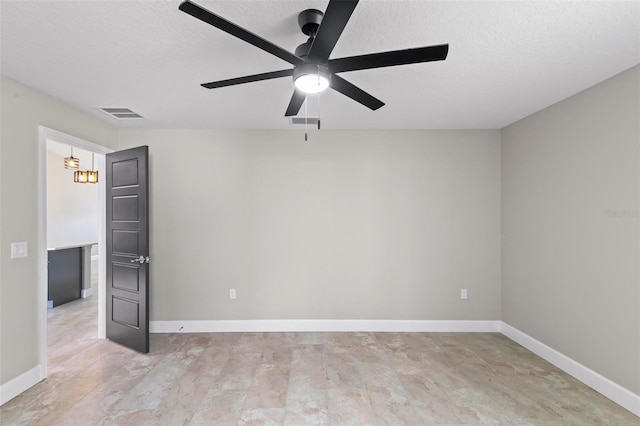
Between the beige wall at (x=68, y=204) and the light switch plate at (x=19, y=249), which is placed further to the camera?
the beige wall at (x=68, y=204)

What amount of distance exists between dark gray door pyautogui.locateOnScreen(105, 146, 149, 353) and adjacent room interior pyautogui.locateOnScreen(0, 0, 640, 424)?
214mm

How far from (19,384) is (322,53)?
3.38 metres

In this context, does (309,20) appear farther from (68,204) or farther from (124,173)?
(68,204)

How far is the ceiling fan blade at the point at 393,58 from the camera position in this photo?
1.40m

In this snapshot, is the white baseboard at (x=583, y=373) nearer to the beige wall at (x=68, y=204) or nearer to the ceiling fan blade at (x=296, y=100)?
the ceiling fan blade at (x=296, y=100)

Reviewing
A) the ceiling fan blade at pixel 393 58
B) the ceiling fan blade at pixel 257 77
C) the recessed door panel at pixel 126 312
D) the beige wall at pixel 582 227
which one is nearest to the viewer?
the ceiling fan blade at pixel 393 58

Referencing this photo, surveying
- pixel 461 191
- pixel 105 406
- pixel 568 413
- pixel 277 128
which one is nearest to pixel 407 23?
pixel 277 128

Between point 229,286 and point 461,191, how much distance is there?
312cm

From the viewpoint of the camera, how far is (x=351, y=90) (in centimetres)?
185

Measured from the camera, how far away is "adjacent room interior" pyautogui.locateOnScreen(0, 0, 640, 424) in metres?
1.99

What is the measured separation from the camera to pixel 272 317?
12.8ft

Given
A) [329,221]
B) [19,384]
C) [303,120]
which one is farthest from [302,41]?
[19,384]

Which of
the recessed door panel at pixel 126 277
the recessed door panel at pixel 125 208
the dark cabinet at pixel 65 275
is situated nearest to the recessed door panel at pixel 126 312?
the recessed door panel at pixel 126 277

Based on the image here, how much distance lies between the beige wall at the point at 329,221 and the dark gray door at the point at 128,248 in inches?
16.6
